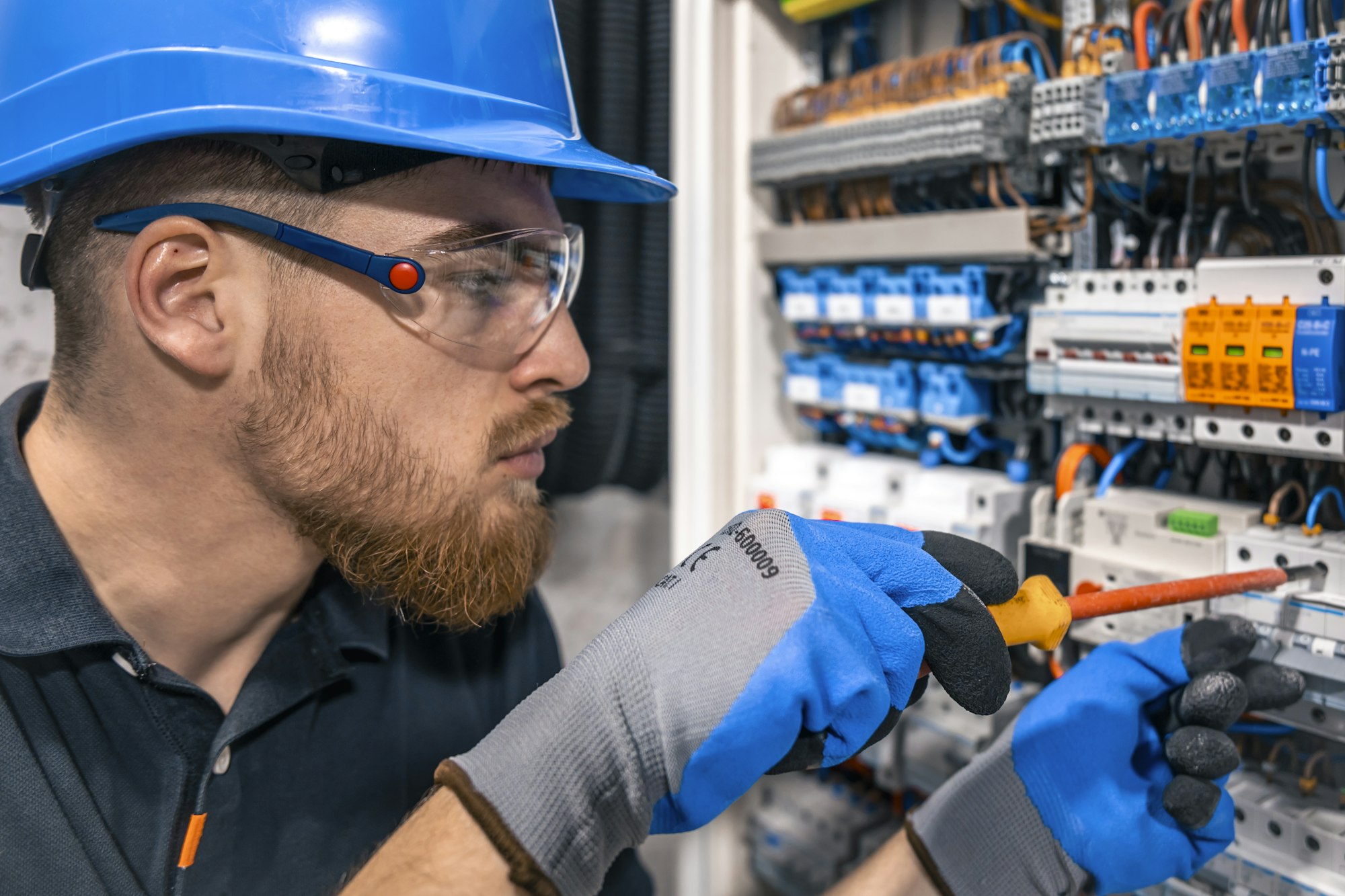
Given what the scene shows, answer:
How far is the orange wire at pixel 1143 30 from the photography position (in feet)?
3.51

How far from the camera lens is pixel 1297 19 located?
929 mm

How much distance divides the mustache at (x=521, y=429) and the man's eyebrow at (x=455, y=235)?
6.7 inches

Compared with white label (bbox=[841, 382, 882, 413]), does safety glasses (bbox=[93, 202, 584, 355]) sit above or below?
above

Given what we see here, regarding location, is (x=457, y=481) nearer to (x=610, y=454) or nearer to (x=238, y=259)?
(x=238, y=259)

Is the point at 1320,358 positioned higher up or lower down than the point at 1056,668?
higher up

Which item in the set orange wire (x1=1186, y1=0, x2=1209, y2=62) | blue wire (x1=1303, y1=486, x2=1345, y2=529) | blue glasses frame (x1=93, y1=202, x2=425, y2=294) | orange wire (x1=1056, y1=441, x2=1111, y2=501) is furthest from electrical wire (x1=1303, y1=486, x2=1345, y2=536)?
blue glasses frame (x1=93, y1=202, x2=425, y2=294)

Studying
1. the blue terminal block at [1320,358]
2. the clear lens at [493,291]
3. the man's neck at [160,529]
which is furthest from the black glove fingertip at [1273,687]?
the man's neck at [160,529]

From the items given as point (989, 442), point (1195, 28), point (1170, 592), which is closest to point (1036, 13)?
point (1195, 28)

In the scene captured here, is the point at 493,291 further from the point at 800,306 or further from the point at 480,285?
the point at 800,306

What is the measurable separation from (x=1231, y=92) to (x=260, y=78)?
860mm

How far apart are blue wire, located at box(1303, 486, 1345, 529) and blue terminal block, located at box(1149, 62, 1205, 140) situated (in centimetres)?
37

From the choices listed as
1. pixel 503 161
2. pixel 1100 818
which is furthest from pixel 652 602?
pixel 1100 818

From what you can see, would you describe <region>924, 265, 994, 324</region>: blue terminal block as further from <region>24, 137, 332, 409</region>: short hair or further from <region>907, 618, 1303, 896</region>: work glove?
<region>24, 137, 332, 409</region>: short hair

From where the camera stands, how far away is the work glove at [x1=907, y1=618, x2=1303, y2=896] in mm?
914
